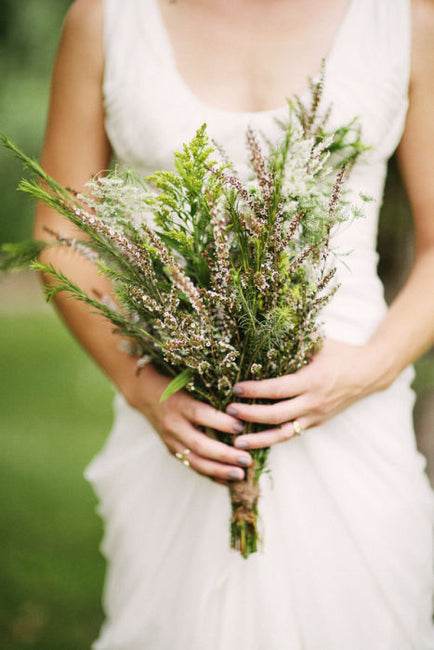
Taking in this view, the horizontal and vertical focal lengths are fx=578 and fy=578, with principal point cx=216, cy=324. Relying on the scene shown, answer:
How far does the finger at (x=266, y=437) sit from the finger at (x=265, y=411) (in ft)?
0.15

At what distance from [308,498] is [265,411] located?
0.48m

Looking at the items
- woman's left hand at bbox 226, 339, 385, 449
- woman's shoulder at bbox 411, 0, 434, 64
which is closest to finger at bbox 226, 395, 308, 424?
woman's left hand at bbox 226, 339, 385, 449

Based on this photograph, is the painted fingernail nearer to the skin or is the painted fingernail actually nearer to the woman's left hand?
the woman's left hand

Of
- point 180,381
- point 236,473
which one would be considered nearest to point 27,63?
point 180,381

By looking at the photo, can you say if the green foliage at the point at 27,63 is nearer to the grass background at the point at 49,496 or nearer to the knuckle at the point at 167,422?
the grass background at the point at 49,496

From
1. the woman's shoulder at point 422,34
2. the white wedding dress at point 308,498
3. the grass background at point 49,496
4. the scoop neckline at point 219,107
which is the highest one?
the woman's shoulder at point 422,34

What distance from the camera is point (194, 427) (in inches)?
64.9

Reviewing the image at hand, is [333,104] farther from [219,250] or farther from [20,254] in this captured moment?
[20,254]

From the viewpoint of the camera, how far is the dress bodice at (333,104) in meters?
1.85

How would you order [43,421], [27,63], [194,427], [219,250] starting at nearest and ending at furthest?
[219,250]
[194,427]
[43,421]
[27,63]

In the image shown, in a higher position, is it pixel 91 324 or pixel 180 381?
pixel 180 381

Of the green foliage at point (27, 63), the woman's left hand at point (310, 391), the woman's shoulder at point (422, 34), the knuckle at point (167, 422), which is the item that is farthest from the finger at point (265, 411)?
the green foliage at point (27, 63)

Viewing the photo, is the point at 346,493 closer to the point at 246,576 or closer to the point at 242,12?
the point at 246,576

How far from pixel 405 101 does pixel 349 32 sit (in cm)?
29
